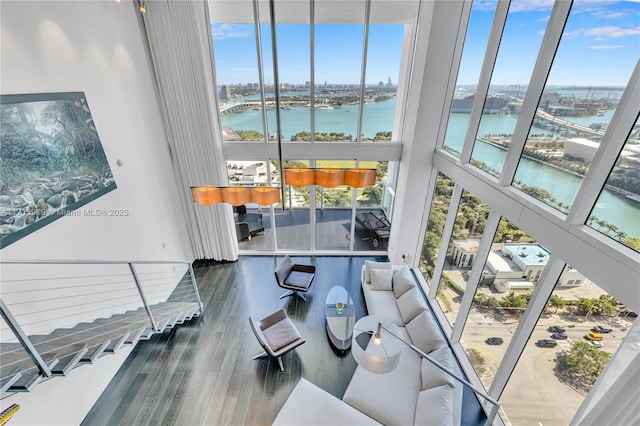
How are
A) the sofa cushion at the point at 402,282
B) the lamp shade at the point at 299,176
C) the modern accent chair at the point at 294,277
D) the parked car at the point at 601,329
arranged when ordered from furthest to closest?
the modern accent chair at the point at 294,277
the sofa cushion at the point at 402,282
the lamp shade at the point at 299,176
the parked car at the point at 601,329

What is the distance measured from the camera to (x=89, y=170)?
11.9 ft

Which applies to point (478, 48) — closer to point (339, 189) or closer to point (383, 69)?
point (383, 69)

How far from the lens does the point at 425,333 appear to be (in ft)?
13.0

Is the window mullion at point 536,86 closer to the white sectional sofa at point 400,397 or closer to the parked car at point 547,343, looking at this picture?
the parked car at point 547,343

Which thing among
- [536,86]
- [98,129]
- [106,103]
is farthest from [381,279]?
[106,103]

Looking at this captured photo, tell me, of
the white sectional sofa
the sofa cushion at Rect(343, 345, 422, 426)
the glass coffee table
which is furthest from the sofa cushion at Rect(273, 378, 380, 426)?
the glass coffee table

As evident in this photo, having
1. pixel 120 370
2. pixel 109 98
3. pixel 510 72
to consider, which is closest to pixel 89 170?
pixel 109 98

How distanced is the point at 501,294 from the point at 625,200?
1754 millimetres

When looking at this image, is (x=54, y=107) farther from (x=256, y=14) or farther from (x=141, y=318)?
(x=256, y=14)

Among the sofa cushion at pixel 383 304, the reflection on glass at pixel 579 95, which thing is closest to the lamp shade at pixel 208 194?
the sofa cushion at pixel 383 304

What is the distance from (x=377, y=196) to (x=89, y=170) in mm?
5662

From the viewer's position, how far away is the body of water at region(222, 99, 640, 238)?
2.19 metres

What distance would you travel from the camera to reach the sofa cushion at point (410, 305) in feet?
14.5

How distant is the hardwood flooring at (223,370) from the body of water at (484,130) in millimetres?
3079
